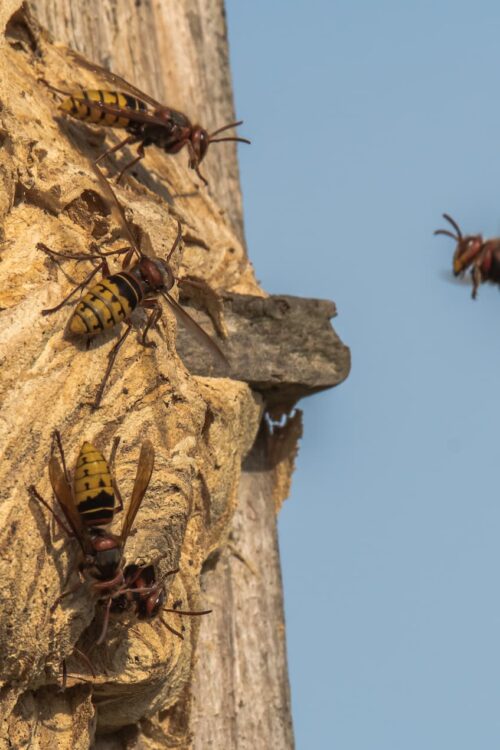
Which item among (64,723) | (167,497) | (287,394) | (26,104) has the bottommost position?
(64,723)

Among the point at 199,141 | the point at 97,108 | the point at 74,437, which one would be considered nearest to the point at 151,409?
the point at 74,437

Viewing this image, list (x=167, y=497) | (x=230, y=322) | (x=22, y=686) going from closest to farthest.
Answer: (x=22, y=686) < (x=167, y=497) < (x=230, y=322)

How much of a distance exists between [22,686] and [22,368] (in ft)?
2.58

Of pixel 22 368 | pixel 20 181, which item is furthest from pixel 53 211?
pixel 22 368

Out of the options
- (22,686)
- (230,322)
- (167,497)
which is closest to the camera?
(22,686)

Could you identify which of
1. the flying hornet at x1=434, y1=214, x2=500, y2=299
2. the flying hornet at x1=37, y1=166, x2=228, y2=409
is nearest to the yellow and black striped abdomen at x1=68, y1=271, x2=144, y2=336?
the flying hornet at x1=37, y1=166, x2=228, y2=409

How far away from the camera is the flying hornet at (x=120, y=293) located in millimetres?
3865

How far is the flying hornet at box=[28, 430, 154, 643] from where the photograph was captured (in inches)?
144

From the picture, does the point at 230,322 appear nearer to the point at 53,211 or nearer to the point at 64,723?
the point at 53,211

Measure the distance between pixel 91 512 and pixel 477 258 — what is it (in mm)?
2418

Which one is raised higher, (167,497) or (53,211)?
(53,211)

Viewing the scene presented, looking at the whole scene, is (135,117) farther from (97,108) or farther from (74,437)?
(74,437)

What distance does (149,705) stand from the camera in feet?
13.6

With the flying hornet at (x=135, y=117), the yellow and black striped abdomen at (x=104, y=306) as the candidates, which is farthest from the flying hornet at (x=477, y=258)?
the yellow and black striped abdomen at (x=104, y=306)
